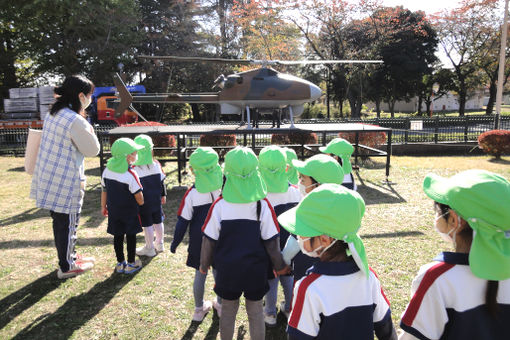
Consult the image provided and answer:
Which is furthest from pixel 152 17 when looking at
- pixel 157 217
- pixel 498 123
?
pixel 157 217

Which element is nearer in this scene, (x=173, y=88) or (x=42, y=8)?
(x=42, y=8)

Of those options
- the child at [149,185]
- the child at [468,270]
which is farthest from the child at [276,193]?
the child at [149,185]

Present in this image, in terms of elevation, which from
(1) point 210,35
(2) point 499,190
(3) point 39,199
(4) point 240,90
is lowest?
(3) point 39,199

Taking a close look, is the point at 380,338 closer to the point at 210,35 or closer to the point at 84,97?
the point at 84,97

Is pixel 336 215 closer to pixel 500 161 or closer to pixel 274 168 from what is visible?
pixel 274 168

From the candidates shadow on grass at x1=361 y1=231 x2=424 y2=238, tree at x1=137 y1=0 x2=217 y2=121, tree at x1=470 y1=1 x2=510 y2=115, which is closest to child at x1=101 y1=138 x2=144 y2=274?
shadow on grass at x1=361 y1=231 x2=424 y2=238

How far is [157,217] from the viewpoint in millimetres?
4449

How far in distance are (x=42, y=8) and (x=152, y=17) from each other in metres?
7.29

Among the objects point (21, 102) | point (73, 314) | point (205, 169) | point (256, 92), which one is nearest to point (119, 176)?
point (205, 169)

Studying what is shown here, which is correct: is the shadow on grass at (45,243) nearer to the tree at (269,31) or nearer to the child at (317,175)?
the child at (317,175)

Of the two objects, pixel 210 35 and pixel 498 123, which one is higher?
pixel 210 35

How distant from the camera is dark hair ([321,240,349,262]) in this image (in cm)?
163

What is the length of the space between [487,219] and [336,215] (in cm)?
59

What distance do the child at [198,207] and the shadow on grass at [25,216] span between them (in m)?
4.66
